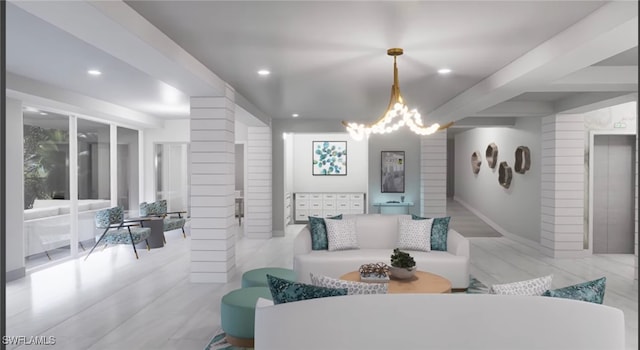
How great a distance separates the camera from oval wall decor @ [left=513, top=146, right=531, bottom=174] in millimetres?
8008

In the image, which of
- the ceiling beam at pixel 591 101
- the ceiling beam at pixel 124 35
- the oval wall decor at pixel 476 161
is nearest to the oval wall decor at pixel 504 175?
the oval wall decor at pixel 476 161

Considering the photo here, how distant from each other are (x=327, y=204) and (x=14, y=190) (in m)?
6.75

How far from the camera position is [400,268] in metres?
3.96

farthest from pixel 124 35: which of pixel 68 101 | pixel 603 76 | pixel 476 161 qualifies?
pixel 476 161

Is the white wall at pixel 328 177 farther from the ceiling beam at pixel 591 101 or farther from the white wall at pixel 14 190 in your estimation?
the white wall at pixel 14 190

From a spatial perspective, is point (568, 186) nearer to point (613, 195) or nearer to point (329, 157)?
point (613, 195)

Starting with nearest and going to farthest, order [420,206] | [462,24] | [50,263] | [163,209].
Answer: [462,24]
[50,263]
[163,209]
[420,206]

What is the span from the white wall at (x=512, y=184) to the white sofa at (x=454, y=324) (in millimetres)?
6213

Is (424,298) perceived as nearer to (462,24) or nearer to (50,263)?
(462,24)

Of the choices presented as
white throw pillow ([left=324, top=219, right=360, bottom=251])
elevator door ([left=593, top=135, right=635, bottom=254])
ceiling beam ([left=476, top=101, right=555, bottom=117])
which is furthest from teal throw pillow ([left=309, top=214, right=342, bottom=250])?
elevator door ([left=593, top=135, right=635, bottom=254])

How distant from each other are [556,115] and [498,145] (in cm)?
250

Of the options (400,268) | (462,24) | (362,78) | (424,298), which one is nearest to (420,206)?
(362,78)

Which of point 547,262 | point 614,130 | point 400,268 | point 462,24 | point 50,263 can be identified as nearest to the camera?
point 462,24

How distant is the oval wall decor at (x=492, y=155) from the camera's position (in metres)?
9.45
